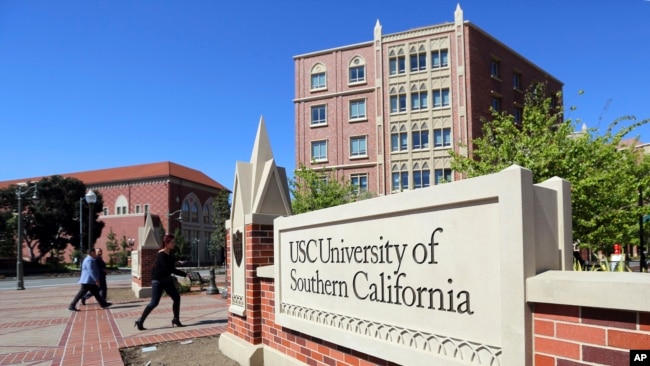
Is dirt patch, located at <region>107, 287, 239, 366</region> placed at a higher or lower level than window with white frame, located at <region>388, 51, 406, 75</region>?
lower

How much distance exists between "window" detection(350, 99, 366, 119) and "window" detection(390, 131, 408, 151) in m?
3.42

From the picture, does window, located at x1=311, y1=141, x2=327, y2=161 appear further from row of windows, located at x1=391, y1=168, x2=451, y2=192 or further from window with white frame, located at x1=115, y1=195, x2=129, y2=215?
window with white frame, located at x1=115, y1=195, x2=129, y2=215

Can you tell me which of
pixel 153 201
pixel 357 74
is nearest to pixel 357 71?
pixel 357 74

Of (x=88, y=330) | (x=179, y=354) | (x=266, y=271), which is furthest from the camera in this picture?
(x=88, y=330)

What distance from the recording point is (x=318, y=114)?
4544 cm

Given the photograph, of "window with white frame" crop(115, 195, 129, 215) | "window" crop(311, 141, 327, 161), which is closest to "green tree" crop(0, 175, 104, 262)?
"window with white frame" crop(115, 195, 129, 215)

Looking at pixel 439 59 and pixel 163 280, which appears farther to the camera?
pixel 439 59

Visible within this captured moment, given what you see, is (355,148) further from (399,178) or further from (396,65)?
(396,65)

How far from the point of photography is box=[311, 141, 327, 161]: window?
44881 mm

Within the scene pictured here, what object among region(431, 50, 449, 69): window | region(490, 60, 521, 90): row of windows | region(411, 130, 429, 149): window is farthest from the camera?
region(490, 60, 521, 90): row of windows

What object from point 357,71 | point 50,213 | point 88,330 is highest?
point 357,71

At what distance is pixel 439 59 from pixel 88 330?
122 feet

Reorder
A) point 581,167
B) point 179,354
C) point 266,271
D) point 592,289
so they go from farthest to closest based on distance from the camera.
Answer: point 581,167, point 179,354, point 266,271, point 592,289

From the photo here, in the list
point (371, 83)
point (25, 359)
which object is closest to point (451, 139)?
point (371, 83)
